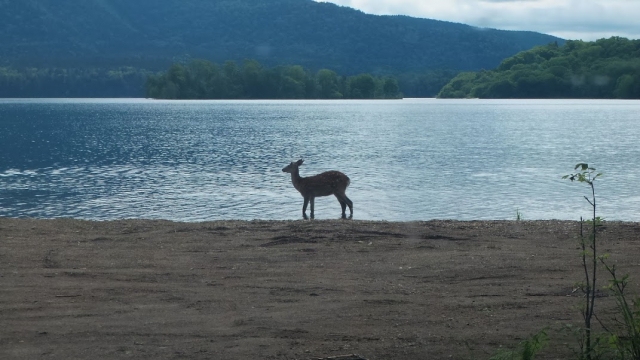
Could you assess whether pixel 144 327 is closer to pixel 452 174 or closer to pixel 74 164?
pixel 452 174

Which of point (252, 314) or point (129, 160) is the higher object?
point (252, 314)

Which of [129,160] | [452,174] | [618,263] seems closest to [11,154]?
[129,160]

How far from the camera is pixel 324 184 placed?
20500mm

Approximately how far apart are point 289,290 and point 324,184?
9.92 metres

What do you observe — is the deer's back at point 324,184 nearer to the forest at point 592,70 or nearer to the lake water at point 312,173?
the lake water at point 312,173

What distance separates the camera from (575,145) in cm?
6053

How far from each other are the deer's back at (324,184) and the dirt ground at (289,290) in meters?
4.40

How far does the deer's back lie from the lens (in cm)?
2050

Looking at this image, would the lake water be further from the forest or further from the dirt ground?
the forest

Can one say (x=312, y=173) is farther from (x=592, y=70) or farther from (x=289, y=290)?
(x=592, y=70)

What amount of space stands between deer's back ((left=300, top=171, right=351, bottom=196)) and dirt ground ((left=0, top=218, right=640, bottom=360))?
14.5ft

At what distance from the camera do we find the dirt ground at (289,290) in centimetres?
848

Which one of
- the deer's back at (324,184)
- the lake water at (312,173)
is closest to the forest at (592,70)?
the lake water at (312,173)

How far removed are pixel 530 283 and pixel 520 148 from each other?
4825 centimetres
